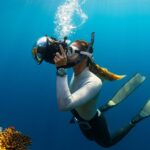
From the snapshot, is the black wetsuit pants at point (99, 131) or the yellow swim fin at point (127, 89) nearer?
the black wetsuit pants at point (99, 131)

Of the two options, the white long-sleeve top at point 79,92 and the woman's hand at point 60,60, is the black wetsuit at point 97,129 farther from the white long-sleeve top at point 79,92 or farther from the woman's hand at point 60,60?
the woman's hand at point 60,60

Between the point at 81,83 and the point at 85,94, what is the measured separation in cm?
48

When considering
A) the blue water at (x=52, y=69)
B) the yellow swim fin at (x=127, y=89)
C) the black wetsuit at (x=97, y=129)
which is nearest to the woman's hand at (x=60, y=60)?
the black wetsuit at (x=97, y=129)

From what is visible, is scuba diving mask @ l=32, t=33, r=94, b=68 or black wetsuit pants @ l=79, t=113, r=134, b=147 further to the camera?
black wetsuit pants @ l=79, t=113, r=134, b=147

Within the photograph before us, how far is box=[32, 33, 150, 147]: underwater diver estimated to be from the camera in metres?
3.23

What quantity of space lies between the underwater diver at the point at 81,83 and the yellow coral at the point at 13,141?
0.76 metres

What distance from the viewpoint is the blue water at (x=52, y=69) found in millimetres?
16844

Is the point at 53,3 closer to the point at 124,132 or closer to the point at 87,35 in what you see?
the point at 87,35

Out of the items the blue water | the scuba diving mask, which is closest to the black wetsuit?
the scuba diving mask

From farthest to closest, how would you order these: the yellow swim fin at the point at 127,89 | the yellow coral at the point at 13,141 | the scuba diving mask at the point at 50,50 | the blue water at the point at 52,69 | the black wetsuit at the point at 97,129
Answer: the blue water at the point at 52,69
the yellow swim fin at the point at 127,89
the black wetsuit at the point at 97,129
the yellow coral at the point at 13,141
the scuba diving mask at the point at 50,50

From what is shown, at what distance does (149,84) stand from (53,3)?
6604 millimetres

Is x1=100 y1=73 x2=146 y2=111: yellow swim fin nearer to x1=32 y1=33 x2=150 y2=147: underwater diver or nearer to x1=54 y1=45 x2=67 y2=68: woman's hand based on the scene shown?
x1=32 y1=33 x2=150 y2=147: underwater diver

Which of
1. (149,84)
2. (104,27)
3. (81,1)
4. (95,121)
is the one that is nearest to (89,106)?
(95,121)

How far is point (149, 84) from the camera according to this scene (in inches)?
688
